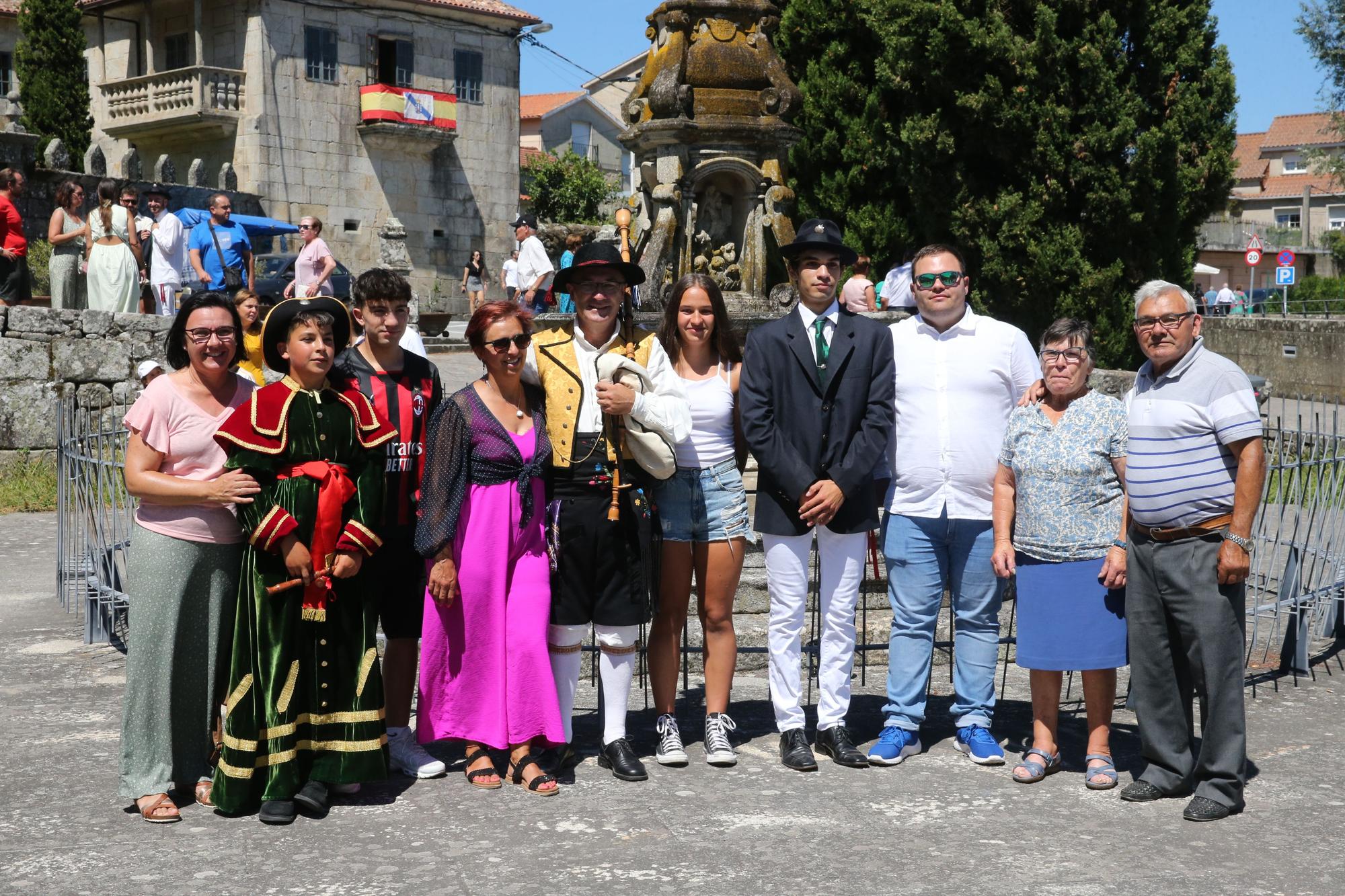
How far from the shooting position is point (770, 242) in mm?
10656

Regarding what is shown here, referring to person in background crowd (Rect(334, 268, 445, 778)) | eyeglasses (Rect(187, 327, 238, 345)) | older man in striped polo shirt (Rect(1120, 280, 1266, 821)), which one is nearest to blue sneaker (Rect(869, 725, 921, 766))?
older man in striped polo shirt (Rect(1120, 280, 1266, 821))

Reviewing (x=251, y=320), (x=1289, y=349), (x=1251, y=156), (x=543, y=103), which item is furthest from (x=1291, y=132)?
(x=251, y=320)

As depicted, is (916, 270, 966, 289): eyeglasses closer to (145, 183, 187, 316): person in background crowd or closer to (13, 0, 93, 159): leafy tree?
(145, 183, 187, 316): person in background crowd

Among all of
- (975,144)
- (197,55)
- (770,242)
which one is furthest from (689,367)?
(197,55)

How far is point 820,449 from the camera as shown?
555cm

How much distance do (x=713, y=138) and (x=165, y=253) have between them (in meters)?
7.13

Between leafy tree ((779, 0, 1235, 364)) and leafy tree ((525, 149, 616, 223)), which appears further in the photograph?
leafy tree ((525, 149, 616, 223))

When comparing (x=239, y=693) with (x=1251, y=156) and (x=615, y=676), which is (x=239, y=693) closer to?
(x=615, y=676)

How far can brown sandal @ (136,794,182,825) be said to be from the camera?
480 centimetres

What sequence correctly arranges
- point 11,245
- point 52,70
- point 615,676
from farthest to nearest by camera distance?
point 52,70, point 11,245, point 615,676

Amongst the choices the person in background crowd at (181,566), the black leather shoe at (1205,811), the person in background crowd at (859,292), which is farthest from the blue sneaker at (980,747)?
the person in background crowd at (859,292)

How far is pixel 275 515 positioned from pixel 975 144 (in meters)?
16.3

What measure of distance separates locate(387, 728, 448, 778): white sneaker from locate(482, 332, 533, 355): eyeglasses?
5.06 feet

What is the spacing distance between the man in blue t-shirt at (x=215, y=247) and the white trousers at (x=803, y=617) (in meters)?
10.4
